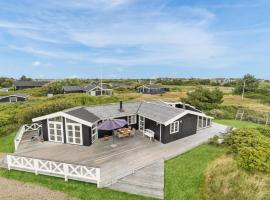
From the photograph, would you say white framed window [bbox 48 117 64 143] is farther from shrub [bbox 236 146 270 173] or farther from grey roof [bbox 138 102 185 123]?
shrub [bbox 236 146 270 173]

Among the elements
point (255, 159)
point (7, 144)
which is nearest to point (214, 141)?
point (255, 159)

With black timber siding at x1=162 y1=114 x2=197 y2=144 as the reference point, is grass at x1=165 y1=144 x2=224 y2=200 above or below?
below

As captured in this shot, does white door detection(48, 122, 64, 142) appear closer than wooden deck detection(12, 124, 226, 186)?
No

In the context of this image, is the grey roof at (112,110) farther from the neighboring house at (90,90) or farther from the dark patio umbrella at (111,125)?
the neighboring house at (90,90)

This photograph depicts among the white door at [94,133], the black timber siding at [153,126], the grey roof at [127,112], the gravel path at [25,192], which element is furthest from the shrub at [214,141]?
the gravel path at [25,192]

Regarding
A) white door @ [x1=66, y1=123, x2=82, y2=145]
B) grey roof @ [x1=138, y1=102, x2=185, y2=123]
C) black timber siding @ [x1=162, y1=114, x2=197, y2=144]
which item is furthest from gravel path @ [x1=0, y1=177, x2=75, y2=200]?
grey roof @ [x1=138, y1=102, x2=185, y2=123]

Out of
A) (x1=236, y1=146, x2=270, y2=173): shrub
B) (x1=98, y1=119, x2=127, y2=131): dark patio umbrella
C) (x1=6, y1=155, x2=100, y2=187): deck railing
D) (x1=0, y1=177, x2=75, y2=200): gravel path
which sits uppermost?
(x1=98, y1=119, x2=127, y2=131): dark patio umbrella

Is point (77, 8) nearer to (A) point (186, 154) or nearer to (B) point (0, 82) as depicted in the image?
(A) point (186, 154)

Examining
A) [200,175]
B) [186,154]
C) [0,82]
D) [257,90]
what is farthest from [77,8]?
[0,82]
